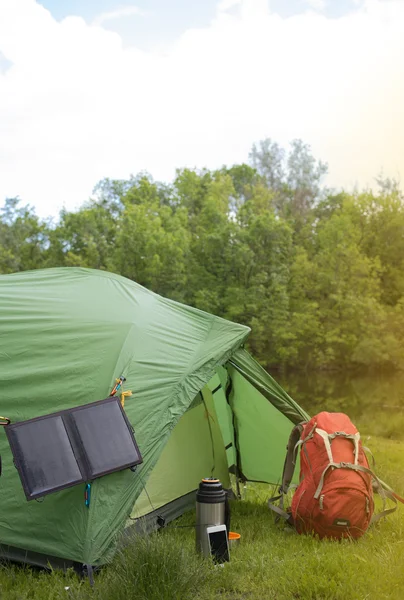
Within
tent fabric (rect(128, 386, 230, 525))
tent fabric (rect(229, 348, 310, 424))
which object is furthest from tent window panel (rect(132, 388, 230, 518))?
tent fabric (rect(229, 348, 310, 424))

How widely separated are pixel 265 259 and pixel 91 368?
2682cm

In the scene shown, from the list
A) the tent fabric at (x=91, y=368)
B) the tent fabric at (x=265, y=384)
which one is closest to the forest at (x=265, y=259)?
the tent fabric at (x=265, y=384)

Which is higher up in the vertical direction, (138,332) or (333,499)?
(138,332)

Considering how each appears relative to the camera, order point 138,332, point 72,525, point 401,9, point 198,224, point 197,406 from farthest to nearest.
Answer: point 198,224, point 401,9, point 197,406, point 138,332, point 72,525

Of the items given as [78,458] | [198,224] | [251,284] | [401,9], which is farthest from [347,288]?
[78,458]

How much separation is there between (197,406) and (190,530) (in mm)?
1264

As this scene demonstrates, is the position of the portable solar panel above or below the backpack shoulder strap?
above

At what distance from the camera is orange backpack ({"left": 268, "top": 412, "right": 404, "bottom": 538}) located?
174 inches

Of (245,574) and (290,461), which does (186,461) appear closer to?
(290,461)

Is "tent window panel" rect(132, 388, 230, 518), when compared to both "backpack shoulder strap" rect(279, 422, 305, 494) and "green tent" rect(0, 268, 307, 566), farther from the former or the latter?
"backpack shoulder strap" rect(279, 422, 305, 494)

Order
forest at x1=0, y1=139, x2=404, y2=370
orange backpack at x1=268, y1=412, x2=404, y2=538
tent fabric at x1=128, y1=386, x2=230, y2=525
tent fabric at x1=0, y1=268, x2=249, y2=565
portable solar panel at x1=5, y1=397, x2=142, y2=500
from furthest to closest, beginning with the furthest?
forest at x1=0, y1=139, x2=404, y2=370 → tent fabric at x1=128, y1=386, x2=230, y2=525 → orange backpack at x1=268, y1=412, x2=404, y2=538 → tent fabric at x1=0, y1=268, x2=249, y2=565 → portable solar panel at x1=5, y1=397, x2=142, y2=500

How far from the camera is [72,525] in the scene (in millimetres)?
3852

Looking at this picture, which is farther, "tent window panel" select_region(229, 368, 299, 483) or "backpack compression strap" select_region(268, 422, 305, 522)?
"tent window panel" select_region(229, 368, 299, 483)

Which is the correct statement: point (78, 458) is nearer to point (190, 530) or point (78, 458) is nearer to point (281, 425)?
point (190, 530)
